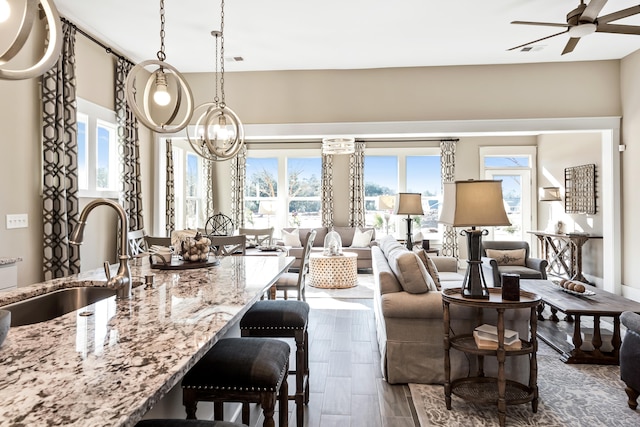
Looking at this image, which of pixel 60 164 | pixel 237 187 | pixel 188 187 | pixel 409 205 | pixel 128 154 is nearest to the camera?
pixel 60 164

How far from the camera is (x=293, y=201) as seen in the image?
31.3ft

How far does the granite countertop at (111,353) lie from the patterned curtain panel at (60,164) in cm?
231

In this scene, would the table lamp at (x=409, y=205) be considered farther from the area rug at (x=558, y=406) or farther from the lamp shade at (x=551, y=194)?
the lamp shade at (x=551, y=194)

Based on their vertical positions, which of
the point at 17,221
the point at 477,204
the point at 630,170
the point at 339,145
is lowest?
the point at 17,221

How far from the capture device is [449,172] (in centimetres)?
889

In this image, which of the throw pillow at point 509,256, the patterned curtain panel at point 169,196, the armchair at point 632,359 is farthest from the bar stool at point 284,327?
the throw pillow at point 509,256

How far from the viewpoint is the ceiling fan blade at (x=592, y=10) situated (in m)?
3.14

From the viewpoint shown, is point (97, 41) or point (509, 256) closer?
point (97, 41)

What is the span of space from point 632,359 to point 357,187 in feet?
22.1

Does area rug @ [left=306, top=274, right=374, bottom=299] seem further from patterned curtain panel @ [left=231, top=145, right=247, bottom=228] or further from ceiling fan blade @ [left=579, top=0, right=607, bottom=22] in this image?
ceiling fan blade @ [left=579, top=0, right=607, bottom=22]

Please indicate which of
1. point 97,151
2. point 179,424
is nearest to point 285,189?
point 97,151

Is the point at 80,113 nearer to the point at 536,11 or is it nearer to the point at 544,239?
the point at 536,11

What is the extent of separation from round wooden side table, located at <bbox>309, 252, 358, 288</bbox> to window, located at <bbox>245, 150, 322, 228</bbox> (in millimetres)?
2781

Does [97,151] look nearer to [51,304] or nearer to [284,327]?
[51,304]
